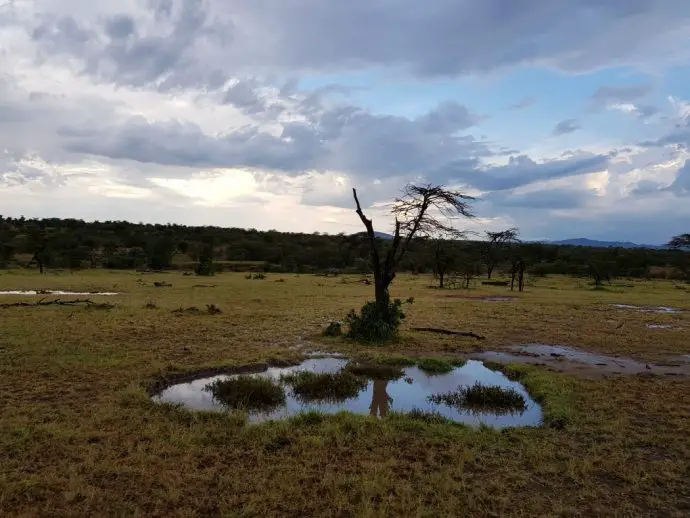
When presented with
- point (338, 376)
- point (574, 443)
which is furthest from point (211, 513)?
point (338, 376)

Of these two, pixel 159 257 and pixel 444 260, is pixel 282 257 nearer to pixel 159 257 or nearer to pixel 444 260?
pixel 159 257

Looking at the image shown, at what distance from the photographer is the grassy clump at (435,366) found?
491 inches

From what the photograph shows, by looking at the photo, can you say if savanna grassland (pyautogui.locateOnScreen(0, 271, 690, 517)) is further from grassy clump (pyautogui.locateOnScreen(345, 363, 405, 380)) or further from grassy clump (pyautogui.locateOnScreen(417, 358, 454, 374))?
grassy clump (pyautogui.locateOnScreen(345, 363, 405, 380))

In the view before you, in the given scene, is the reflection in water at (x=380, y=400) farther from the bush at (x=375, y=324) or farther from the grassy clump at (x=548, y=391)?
the bush at (x=375, y=324)

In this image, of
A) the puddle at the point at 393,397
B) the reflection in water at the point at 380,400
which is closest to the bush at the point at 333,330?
the puddle at the point at 393,397

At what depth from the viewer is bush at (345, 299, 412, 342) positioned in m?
15.5

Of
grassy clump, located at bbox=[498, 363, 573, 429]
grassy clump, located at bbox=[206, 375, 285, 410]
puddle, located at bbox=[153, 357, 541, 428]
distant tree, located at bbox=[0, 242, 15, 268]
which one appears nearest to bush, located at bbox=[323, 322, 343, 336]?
puddle, located at bbox=[153, 357, 541, 428]

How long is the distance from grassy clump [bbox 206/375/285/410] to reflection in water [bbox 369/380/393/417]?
1.62m

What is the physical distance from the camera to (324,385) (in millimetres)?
10430

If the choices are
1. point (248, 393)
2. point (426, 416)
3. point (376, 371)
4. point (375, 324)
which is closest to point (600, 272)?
point (375, 324)

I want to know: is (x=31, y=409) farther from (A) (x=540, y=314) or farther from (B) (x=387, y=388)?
(A) (x=540, y=314)

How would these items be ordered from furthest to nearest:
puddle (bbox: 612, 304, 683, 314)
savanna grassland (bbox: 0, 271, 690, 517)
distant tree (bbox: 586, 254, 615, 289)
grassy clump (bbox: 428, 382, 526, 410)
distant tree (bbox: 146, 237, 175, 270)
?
distant tree (bbox: 146, 237, 175, 270) → distant tree (bbox: 586, 254, 615, 289) → puddle (bbox: 612, 304, 683, 314) → grassy clump (bbox: 428, 382, 526, 410) → savanna grassland (bbox: 0, 271, 690, 517)

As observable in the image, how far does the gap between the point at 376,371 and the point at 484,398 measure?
118 inches

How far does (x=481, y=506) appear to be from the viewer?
5.63 metres
